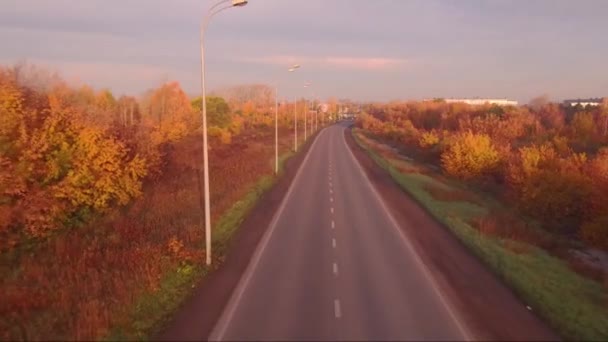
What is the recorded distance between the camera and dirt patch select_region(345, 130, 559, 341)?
10961mm

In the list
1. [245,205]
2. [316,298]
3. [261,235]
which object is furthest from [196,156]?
[316,298]

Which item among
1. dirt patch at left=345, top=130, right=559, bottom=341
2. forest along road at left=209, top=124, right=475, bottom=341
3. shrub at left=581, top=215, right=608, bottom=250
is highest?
forest along road at left=209, top=124, right=475, bottom=341

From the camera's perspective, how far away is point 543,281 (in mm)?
14734

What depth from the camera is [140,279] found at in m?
13.9

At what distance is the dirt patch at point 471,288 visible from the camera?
11.0 meters

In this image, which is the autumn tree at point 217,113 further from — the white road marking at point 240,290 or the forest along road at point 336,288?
the forest along road at point 336,288

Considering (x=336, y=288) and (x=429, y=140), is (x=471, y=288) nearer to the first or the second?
(x=336, y=288)

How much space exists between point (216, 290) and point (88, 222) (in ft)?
40.9

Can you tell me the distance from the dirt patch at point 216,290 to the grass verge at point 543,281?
24.5ft

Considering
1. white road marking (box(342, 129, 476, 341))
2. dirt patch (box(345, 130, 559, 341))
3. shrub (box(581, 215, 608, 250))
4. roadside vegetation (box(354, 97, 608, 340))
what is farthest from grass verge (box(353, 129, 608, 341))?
shrub (box(581, 215, 608, 250))

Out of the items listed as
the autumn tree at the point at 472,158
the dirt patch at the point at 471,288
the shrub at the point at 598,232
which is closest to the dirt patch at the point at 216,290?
the dirt patch at the point at 471,288

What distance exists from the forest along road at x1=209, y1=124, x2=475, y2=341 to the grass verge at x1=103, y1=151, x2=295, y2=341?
1.31 metres

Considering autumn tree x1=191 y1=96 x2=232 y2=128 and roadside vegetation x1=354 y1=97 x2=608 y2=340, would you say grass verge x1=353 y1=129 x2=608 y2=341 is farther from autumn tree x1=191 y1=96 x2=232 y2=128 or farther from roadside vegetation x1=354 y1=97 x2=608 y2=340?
autumn tree x1=191 y1=96 x2=232 y2=128

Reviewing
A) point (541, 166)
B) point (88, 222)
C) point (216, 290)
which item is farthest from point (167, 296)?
point (541, 166)
